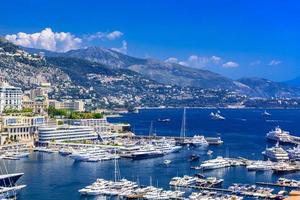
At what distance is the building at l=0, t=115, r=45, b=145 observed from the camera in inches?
2437

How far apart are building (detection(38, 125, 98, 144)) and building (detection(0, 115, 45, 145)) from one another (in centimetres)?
134

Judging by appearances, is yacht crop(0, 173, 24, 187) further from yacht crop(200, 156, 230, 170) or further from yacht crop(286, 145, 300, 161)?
yacht crop(286, 145, 300, 161)

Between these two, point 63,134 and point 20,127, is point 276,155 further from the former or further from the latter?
point 20,127

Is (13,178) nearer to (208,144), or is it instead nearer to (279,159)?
(279,159)

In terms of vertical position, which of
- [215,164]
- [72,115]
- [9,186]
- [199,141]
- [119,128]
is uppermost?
[72,115]

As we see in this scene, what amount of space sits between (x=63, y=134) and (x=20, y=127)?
14.9 ft

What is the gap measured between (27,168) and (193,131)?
41747 mm

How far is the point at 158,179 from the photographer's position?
137ft

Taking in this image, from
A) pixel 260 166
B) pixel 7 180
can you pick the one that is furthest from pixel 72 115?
pixel 7 180

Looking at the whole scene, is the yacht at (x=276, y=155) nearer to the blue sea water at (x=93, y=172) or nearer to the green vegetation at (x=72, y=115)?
the blue sea water at (x=93, y=172)

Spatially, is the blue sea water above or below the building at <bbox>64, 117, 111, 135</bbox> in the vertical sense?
below

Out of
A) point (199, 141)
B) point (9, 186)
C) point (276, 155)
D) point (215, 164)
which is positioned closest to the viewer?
point (9, 186)

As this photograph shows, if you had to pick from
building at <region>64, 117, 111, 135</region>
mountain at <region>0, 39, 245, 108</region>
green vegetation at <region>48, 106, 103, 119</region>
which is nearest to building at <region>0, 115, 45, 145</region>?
building at <region>64, 117, 111, 135</region>

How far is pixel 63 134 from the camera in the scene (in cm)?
6284
